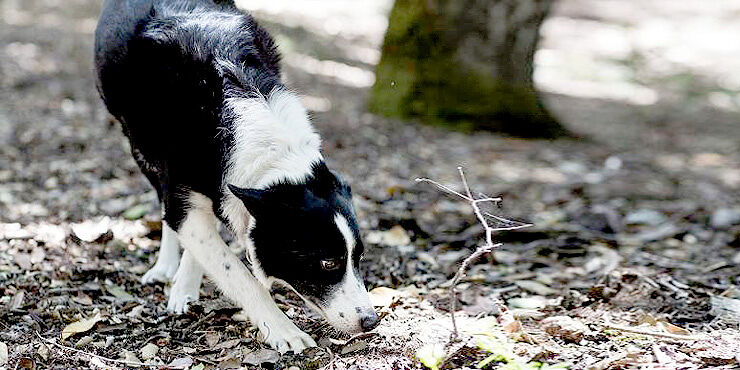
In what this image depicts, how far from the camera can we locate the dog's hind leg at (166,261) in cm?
474

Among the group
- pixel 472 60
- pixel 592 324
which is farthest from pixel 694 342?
pixel 472 60

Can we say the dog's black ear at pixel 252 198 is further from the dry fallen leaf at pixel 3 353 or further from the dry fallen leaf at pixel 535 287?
the dry fallen leaf at pixel 535 287

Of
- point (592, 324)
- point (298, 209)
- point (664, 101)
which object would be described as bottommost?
point (664, 101)

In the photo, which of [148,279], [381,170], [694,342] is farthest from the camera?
[381,170]

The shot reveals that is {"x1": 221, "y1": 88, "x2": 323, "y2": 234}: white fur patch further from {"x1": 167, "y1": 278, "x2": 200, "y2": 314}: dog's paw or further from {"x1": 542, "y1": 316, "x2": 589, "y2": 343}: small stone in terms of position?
{"x1": 542, "y1": 316, "x2": 589, "y2": 343}: small stone

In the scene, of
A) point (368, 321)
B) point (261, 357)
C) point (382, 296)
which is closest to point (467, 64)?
point (382, 296)

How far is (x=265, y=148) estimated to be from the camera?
3852mm

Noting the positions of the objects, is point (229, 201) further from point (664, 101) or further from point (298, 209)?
point (664, 101)

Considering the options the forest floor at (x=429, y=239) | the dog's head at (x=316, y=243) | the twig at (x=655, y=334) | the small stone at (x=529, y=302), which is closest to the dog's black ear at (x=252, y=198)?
the dog's head at (x=316, y=243)

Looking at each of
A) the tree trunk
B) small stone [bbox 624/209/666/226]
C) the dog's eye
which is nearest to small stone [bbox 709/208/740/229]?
small stone [bbox 624/209/666/226]

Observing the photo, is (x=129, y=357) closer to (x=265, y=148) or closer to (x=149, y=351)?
(x=149, y=351)

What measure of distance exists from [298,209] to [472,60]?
434cm

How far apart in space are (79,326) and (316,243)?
1219 mm

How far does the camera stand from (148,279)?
4.72 metres
